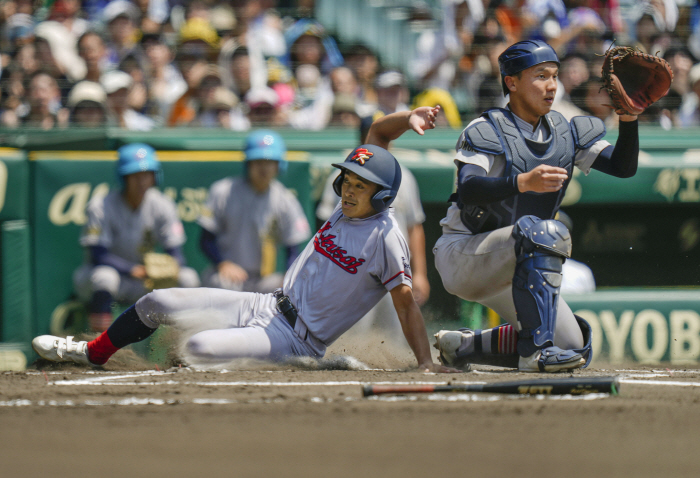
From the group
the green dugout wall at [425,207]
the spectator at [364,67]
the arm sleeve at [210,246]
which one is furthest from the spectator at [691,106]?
the arm sleeve at [210,246]

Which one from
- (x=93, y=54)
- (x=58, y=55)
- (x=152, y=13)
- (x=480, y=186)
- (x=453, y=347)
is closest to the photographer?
(x=480, y=186)

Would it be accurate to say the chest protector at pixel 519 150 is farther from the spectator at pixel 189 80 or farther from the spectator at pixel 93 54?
the spectator at pixel 93 54

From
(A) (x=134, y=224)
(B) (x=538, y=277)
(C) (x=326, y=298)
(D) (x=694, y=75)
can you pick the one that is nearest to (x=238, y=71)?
(A) (x=134, y=224)

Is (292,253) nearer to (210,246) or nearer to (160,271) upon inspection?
(210,246)

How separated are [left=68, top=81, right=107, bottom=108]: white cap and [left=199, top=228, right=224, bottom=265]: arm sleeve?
1.61 metres

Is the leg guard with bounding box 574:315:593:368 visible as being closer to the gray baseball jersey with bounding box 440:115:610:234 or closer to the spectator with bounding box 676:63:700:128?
the gray baseball jersey with bounding box 440:115:610:234

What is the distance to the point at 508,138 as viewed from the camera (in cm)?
413

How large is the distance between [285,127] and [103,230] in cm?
156

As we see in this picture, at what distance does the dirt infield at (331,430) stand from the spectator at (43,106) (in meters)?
3.32

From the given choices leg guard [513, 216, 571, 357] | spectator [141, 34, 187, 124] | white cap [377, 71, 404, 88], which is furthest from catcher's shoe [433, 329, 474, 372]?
spectator [141, 34, 187, 124]

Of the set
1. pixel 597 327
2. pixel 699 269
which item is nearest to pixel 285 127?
pixel 597 327

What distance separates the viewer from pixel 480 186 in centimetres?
393

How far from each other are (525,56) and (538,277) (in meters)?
1.05

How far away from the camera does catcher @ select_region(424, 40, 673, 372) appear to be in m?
4.03
